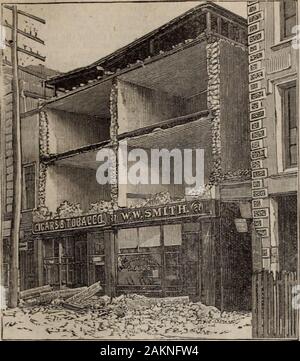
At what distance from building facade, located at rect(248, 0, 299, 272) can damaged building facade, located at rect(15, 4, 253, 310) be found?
0.21 feet

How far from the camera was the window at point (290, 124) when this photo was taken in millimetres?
3795

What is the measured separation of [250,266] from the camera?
382 cm

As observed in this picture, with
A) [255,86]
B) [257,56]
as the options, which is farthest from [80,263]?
[257,56]

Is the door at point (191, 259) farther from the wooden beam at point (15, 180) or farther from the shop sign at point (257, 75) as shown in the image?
the wooden beam at point (15, 180)

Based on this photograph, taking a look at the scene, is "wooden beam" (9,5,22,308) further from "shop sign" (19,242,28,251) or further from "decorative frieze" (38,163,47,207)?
"decorative frieze" (38,163,47,207)

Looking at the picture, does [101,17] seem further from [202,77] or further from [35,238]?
[35,238]

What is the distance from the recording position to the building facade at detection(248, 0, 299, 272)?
3.77 metres

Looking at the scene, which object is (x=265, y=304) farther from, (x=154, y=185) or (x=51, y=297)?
(x=51, y=297)

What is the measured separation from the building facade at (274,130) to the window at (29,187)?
1.44 meters

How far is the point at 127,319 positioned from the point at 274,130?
137 centimetres

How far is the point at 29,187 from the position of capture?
4402 millimetres

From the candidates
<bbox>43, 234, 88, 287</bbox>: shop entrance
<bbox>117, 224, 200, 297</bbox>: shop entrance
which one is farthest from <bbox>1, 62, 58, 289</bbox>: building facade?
<bbox>117, 224, 200, 297</bbox>: shop entrance
